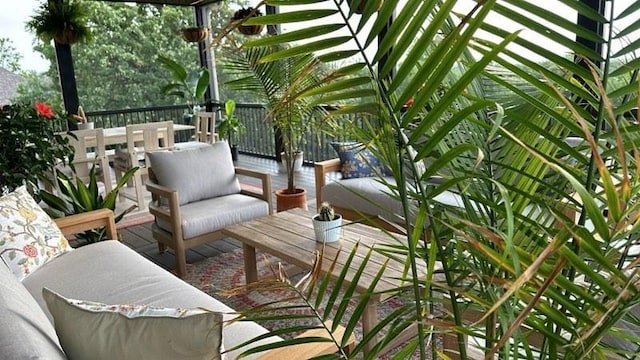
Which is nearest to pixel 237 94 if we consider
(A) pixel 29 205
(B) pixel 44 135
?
(B) pixel 44 135

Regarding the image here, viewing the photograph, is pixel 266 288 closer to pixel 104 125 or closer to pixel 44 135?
pixel 44 135

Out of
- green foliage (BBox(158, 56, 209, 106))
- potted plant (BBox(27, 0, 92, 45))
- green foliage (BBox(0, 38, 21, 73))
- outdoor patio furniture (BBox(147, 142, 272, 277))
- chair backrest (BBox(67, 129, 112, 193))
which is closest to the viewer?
outdoor patio furniture (BBox(147, 142, 272, 277))

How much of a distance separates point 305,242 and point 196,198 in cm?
131

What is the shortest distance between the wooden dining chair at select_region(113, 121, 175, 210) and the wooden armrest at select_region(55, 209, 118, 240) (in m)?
1.76

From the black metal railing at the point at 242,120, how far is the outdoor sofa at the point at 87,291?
15.2 ft

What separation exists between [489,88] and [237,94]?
7432mm

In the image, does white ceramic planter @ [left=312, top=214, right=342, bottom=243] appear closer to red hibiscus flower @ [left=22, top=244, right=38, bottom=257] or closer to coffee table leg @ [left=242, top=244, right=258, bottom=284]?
coffee table leg @ [left=242, top=244, right=258, bottom=284]

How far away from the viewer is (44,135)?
325 centimetres

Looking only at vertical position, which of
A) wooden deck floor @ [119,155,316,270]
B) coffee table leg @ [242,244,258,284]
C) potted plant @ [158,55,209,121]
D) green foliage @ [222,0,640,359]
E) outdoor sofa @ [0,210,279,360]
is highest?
potted plant @ [158,55,209,121]

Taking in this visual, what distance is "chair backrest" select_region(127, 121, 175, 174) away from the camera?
4.82 metres

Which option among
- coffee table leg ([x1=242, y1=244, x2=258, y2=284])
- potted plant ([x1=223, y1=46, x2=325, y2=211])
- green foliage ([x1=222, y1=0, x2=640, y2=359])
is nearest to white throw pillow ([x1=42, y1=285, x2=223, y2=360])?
green foliage ([x1=222, y1=0, x2=640, y2=359])

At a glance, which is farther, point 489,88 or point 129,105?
point 129,105

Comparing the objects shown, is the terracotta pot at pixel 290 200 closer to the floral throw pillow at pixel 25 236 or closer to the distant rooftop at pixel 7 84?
the floral throw pillow at pixel 25 236

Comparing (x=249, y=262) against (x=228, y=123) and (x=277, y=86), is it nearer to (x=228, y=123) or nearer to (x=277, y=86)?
(x=277, y=86)
